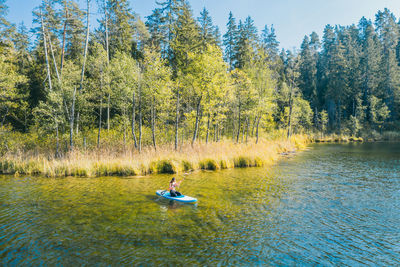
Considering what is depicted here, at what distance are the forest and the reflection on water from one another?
31.1 feet

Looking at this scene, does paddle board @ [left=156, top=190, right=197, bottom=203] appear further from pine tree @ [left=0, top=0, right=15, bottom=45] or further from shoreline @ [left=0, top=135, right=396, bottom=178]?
pine tree @ [left=0, top=0, right=15, bottom=45]

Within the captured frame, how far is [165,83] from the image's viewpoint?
2167 centimetres

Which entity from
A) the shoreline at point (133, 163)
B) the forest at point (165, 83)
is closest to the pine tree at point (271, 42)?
the forest at point (165, 83)

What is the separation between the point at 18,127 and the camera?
31.3 metres

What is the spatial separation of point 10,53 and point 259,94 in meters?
39.2

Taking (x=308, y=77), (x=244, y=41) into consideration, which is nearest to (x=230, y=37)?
(x=244, y=41)

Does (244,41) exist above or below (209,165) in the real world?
above

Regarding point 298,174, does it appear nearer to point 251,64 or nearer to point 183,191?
point 183,191

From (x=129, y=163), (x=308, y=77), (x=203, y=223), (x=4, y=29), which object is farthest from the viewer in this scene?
(x=308, y=77)

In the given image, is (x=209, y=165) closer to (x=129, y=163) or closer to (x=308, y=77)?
(x=129, y=163)

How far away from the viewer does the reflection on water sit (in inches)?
266

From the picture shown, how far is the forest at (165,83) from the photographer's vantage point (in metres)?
22.5

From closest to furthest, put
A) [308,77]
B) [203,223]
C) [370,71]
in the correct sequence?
[203,223]
[370,71]
[308,77]

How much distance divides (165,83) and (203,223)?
51.0ft
